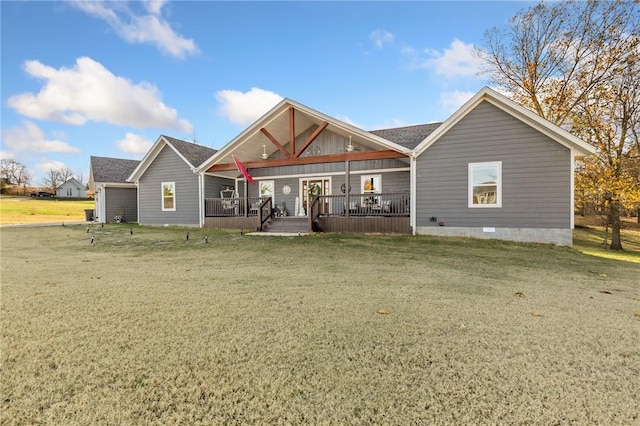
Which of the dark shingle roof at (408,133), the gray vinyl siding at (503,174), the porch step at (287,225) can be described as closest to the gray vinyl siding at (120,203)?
the porch step at (287,225)

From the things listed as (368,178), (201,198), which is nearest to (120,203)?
(201,198)

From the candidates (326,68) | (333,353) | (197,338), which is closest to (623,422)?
(333,353)

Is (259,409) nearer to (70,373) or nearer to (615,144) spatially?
(70,373)

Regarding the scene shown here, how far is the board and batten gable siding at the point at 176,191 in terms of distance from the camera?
15.9m

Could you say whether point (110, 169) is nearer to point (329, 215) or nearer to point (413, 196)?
point (329, 215)

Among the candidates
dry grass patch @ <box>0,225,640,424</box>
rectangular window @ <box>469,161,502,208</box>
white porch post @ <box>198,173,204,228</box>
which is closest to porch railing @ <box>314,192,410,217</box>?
rectangular window @ <box>469,161,502,208</box>

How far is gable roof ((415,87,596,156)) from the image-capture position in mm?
9133

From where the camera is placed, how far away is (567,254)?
27.2 ft

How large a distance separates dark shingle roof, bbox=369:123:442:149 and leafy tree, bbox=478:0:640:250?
6386mm

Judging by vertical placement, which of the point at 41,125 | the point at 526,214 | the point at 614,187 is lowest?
the point at 526,214

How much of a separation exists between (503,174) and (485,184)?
23.9 inches

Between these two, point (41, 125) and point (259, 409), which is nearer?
point (259, 409)

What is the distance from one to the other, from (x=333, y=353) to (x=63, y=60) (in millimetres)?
19938

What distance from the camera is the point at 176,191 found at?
53.7ft
